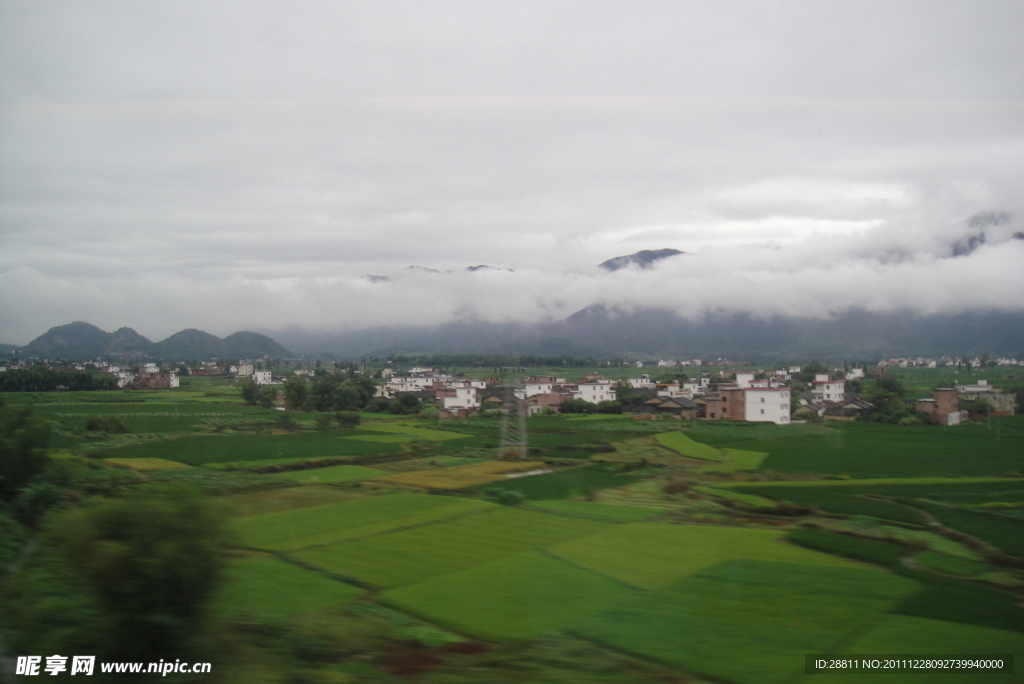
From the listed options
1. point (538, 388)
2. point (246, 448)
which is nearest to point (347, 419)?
point (246, 448)

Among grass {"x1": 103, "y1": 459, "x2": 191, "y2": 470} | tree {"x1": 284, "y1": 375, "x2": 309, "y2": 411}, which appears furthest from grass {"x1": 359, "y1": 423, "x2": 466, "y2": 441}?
grass {"x1": 103, "y1": 459, "x2": 191, "y2": 470}

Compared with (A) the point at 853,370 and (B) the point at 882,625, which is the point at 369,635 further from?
(A) the point at 853,370

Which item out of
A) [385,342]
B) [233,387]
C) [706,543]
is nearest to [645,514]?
[706,543]

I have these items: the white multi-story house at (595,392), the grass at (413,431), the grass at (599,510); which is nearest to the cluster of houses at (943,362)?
the white multi-story house at (595,392)

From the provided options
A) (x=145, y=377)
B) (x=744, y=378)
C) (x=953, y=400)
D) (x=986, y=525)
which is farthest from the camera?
(x=744, y=378)

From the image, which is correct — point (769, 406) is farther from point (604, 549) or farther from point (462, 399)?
point (604, 549)

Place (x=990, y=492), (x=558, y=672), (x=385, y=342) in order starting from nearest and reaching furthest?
(x=558, y=672)
(x=990, y=492)
(x=385, y=342)
